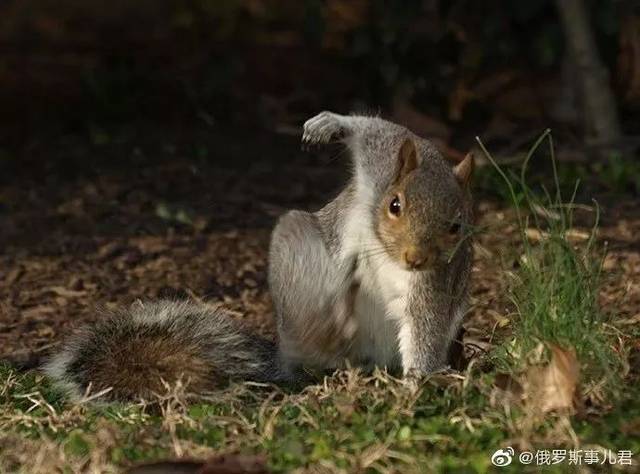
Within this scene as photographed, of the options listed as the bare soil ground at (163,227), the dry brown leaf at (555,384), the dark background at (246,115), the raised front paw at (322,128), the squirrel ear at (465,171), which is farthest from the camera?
the dark background at (246,115)

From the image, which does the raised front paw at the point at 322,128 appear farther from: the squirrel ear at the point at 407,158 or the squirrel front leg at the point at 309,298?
the squirrel ear at the point at 407,158

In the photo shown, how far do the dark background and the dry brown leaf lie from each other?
211 centimetres

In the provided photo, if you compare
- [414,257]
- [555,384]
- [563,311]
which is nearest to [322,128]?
[414,257]

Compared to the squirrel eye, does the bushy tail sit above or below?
below

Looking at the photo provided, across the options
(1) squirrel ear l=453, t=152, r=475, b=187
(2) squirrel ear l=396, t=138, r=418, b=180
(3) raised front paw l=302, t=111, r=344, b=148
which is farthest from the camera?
(3) raised front paw l=302, t=111, r=344, b=148

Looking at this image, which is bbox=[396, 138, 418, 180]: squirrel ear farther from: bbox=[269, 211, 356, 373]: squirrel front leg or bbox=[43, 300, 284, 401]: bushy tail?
bbox=[43, 300, 284, 401]: bushy tail

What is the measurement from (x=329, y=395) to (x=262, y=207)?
2751 mm

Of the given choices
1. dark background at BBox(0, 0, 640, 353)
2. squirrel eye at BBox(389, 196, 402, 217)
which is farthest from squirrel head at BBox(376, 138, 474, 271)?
dark background at BBox(0, 0, 640, 353)

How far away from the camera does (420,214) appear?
4.27 meters

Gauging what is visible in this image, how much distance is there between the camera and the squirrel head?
4.25 meters

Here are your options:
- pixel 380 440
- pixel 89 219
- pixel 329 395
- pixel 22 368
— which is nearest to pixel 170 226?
pixel 89 219

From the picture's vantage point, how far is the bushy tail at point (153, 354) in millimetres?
4273

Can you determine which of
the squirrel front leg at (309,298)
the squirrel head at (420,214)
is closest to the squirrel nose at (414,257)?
the squirrel head at (420,214)

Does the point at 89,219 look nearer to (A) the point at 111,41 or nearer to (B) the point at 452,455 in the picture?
(A) the point at 111,41
